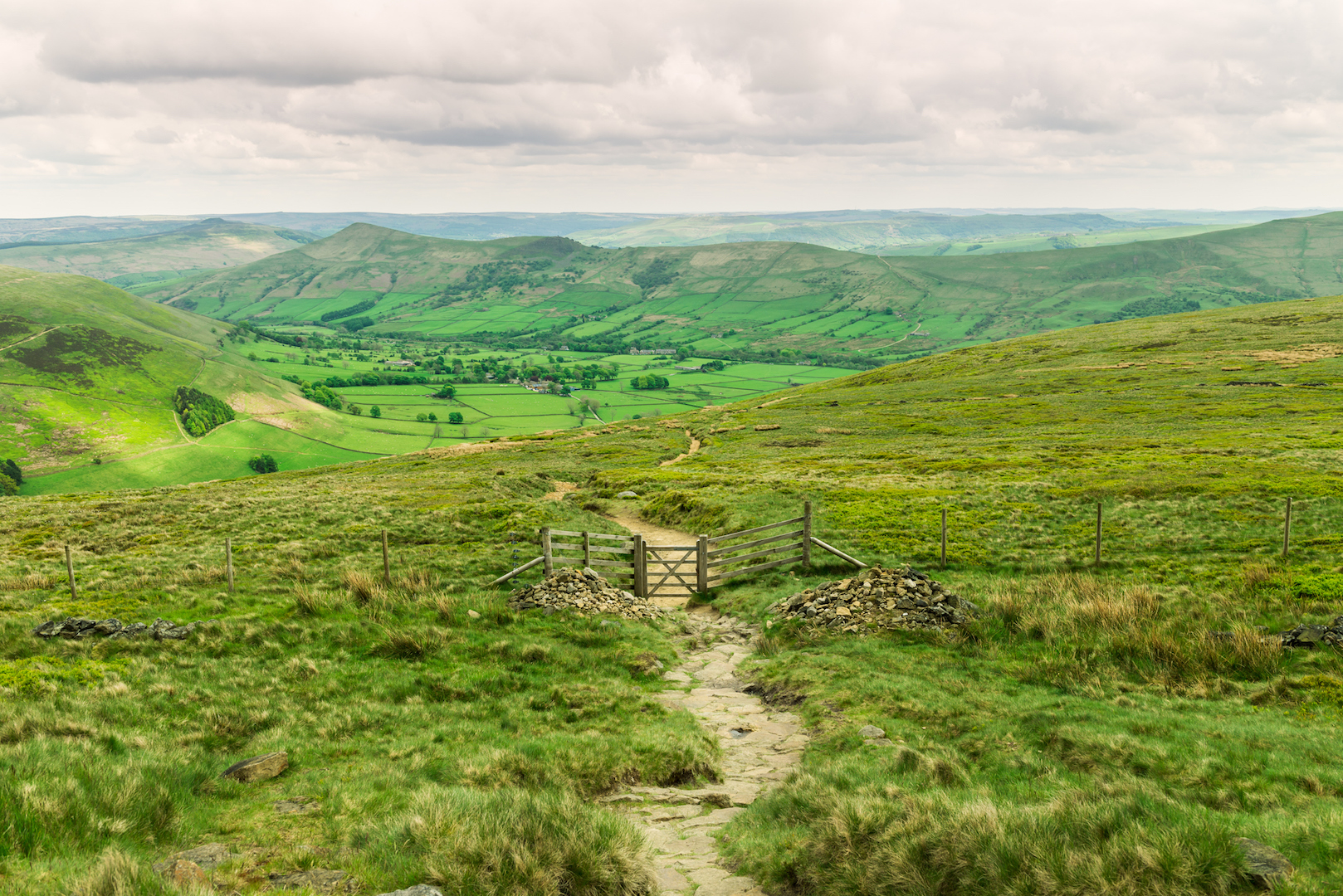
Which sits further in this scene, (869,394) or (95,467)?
(95,467)

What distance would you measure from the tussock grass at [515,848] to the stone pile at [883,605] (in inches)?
444

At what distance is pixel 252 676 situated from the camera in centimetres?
1473

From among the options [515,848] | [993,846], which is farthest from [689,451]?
[993,846]

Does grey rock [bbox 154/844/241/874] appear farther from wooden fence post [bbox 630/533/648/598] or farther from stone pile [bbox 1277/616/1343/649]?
stone pile [bbox 1277/616/1343/649]

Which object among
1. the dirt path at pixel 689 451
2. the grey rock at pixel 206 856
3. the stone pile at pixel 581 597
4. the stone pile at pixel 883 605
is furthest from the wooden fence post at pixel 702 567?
the dirt path at pixel 689 451

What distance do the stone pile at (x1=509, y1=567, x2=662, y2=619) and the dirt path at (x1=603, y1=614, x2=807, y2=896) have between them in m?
2.24

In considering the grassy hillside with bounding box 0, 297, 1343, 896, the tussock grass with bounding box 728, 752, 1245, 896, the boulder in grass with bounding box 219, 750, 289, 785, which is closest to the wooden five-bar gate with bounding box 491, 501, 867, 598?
the grassy hillside with bounding box 0, 297, 1343, 896

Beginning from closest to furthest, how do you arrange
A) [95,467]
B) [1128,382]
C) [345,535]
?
[345,535], [1128,382], [95,467]

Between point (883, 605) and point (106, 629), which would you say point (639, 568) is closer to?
point (883, 605)

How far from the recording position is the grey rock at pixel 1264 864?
21.8 feet

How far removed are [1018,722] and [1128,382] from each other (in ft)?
317

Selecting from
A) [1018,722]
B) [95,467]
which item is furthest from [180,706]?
[95,467]

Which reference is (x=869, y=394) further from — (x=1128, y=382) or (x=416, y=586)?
(x=416, y=586)

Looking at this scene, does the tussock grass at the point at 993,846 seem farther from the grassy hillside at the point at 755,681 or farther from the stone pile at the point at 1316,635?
the stone pile at the point at 1316,635
